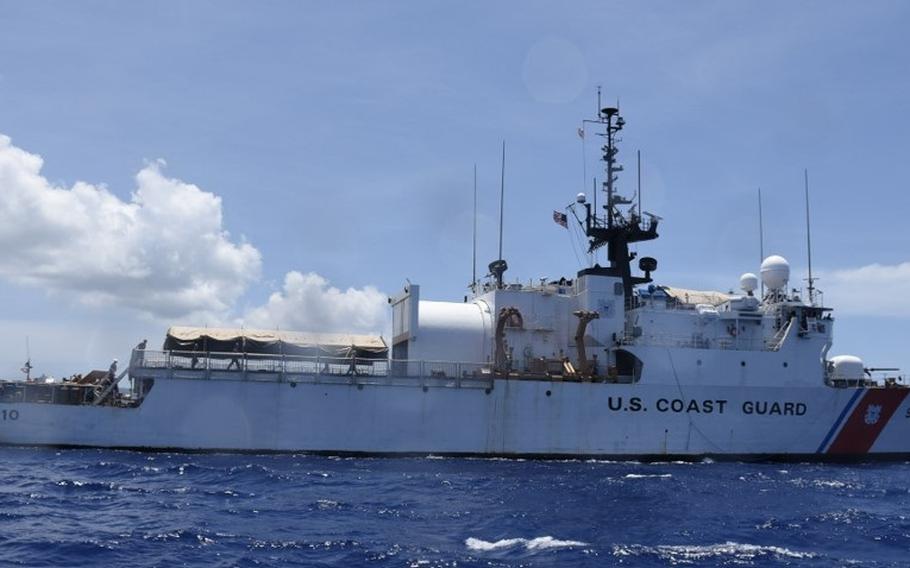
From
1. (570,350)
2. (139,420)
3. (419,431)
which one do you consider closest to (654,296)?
(570,350)

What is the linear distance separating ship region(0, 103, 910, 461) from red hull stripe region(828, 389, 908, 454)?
0.05 m

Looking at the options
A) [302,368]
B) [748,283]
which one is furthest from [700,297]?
[302,368]

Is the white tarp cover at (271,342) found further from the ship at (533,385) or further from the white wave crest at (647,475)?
the white wave crest at (647,475)

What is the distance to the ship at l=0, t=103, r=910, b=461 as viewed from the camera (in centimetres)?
2683

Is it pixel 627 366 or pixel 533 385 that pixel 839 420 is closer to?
pixel 627 366

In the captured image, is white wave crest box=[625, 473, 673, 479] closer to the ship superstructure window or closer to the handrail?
the ship superstructure window

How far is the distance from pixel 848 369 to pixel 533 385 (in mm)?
12094

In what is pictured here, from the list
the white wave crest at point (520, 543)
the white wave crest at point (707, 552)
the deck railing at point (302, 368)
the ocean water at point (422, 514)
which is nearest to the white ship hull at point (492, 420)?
the deck railing at point (302, 368)

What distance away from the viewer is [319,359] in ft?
90.9

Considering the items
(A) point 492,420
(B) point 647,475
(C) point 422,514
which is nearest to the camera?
(C) point 422,514

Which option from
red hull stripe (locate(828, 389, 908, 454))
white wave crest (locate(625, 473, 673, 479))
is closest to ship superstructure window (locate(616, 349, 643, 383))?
white wave crest (locate(625, 473, 673, 479))

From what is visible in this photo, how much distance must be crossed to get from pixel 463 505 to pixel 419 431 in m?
10.0

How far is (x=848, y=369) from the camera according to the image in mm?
31672

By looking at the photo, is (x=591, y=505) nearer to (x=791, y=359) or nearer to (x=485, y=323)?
(x=485, y=323)
